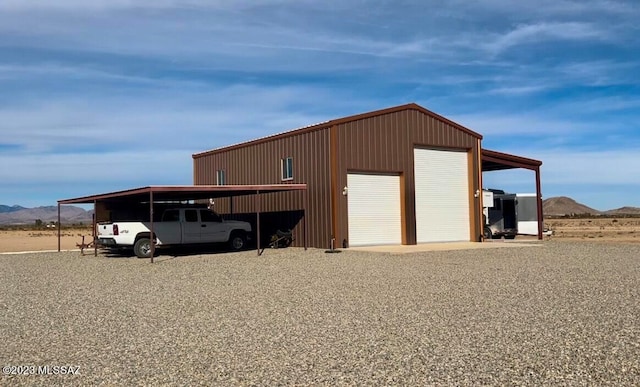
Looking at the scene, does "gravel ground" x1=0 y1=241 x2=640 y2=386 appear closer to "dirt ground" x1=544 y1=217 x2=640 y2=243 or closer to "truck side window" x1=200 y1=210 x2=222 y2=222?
"truck side window" x1=200 y1=210 x2=222 y2=222

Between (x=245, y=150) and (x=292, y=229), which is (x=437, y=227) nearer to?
(x=292, y=229)

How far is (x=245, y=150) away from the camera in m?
27.6

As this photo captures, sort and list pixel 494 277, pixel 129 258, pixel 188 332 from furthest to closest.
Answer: pixel 129 258
pixel 494 277
pixel 188 332

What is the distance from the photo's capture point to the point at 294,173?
24.4m

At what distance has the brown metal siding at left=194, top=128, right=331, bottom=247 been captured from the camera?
22.7 metres

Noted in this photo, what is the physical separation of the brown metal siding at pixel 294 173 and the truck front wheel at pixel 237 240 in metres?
2.20

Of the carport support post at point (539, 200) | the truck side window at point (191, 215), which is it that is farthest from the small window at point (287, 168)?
the carport support post at point (539, 200)

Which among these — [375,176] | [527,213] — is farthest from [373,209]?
[527,213]

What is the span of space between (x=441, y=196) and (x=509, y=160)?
630cm

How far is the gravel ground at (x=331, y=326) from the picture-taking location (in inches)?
230

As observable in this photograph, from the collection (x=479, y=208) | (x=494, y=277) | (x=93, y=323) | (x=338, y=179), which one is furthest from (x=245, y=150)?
(x=93, y=323)

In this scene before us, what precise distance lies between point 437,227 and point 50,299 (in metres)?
17.4

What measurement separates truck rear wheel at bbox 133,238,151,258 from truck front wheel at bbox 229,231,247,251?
10.3 feet

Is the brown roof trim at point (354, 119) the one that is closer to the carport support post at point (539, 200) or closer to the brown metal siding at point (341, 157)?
the brown metal siding at point (341, 157)
